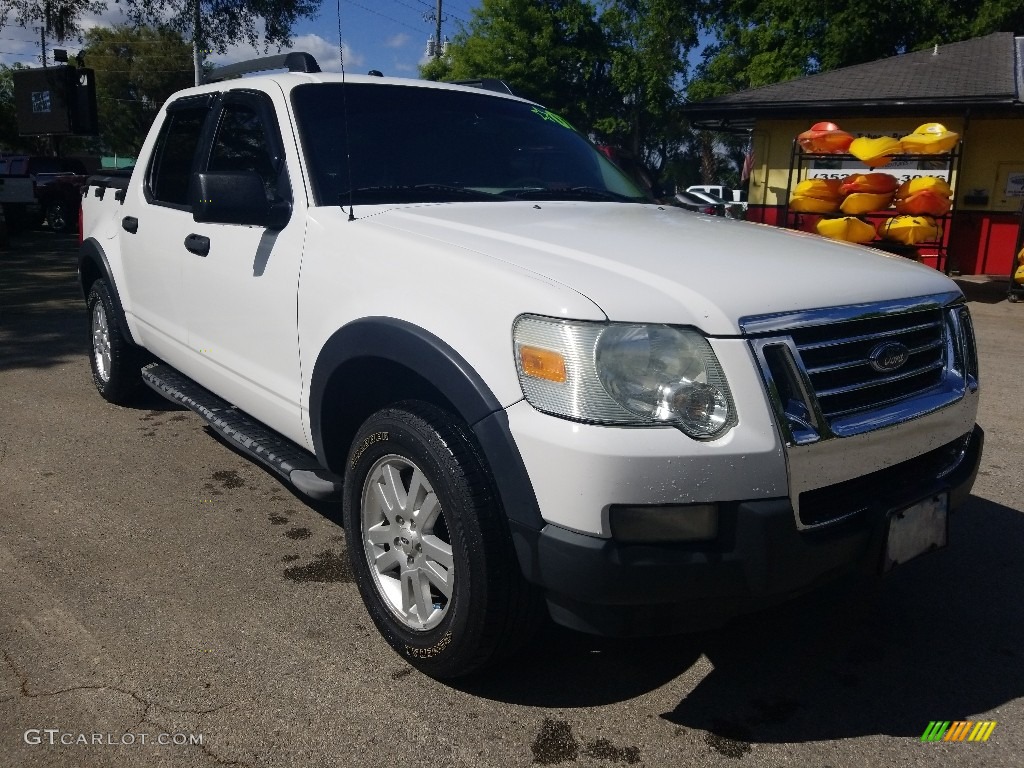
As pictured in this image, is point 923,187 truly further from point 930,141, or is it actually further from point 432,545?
point 432,545

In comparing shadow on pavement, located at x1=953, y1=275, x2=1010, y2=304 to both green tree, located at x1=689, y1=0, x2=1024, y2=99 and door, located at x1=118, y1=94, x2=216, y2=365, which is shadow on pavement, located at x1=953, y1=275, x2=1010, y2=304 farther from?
door, located at x1=118, y1=94, x2=216, y2=365

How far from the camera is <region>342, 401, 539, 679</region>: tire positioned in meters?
2.36

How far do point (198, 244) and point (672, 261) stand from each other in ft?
7.59

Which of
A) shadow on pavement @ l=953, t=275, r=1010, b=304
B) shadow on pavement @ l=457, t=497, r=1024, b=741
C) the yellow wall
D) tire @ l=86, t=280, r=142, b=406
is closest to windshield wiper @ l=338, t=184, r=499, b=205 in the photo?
shadow on pavement @ l=457, t=497, r=1024, b=741

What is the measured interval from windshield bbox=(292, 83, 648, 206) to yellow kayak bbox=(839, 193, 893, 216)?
8.43 metres

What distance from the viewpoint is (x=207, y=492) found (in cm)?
427

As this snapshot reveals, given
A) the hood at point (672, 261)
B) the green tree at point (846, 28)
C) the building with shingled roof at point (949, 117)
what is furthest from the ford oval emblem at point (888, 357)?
the green tree at point (846, 28)

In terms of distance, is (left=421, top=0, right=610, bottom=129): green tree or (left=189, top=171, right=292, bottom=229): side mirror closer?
(left=189, top=171, right=292, bottom=229): side mirror

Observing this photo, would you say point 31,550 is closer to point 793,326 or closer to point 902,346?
point 793,326

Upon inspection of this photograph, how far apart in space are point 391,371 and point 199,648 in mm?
1095

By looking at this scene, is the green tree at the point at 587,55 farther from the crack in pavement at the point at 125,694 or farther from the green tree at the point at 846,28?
the crack in pavement at the point at 125,694

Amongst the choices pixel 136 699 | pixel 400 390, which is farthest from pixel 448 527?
pixel 136 699

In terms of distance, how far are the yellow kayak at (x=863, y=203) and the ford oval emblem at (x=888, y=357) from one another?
975 centimetres

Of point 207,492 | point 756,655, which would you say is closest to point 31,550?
point 207,492
